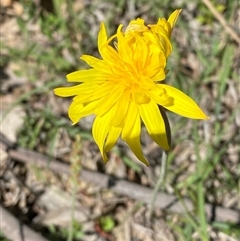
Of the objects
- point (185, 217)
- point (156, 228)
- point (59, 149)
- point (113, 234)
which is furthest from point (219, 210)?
point (59, 149)

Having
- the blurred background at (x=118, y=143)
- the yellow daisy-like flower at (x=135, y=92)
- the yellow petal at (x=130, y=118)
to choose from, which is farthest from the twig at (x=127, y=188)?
the yellow petal at (x=130, y=118)

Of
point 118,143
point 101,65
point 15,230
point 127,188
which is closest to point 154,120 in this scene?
point 101,65

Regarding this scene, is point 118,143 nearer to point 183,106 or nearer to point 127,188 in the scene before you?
point 127,188

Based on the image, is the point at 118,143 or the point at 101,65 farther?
the point at 118,143

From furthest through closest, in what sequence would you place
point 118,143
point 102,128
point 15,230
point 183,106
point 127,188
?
point 118,143, point 127,188, point 15,230, point 102,128, point 183,106

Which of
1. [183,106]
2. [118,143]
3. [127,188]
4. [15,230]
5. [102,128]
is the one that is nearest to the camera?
[183,106]

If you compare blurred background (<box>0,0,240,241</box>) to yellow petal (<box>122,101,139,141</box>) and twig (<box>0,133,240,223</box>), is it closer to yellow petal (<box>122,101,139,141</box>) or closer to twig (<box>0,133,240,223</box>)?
twig (<box>0,133,240,223</box>)
